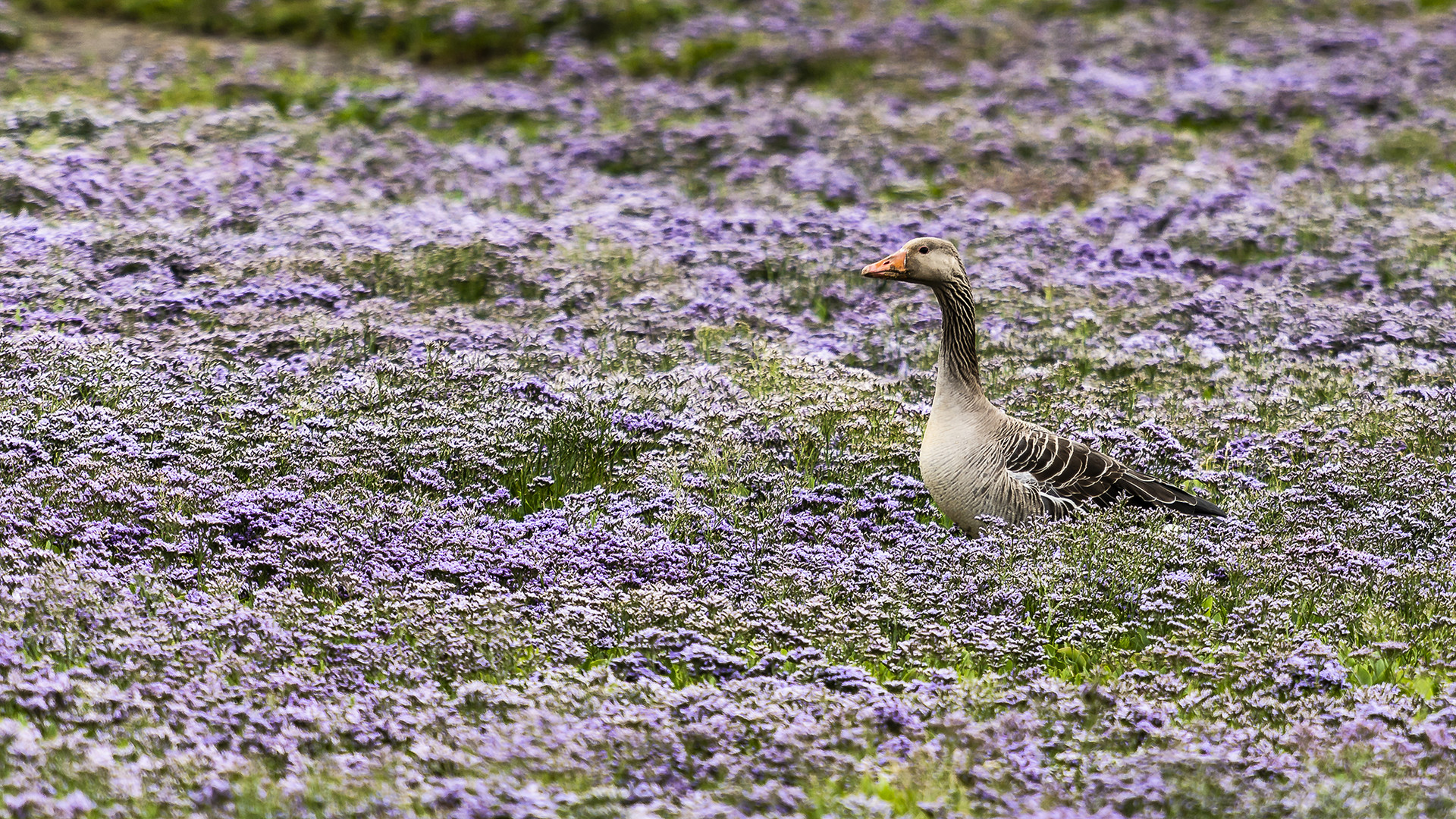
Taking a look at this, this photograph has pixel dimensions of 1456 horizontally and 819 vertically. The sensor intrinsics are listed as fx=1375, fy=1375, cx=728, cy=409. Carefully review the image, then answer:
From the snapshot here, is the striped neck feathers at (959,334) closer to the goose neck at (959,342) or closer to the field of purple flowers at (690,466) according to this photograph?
the goose neck at (959,342)

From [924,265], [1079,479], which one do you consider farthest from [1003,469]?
[924,265]

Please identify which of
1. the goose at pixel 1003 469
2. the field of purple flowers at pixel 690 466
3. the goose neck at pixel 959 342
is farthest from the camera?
the goose neck at pixel 959 342

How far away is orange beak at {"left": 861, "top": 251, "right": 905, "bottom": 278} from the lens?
27.4ft

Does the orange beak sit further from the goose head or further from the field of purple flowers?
the field of purple flowers

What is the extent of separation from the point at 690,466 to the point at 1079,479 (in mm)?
2354

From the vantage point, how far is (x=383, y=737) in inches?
219

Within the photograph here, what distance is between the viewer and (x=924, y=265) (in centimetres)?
836

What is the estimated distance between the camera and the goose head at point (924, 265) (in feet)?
27.4

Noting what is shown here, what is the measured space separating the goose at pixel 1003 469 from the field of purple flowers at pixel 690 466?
236mm

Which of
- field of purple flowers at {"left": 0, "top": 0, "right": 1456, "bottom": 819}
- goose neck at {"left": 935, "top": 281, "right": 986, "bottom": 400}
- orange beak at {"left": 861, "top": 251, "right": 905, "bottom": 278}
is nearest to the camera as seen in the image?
field of purple flowers at {"left": 0, "top": 0, "right": 1456, "bottom": 819}

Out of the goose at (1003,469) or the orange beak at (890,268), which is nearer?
the goose at (1003,469)

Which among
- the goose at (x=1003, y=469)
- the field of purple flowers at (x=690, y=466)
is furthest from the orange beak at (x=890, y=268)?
the field of purple flowers at (x=690, y=466)

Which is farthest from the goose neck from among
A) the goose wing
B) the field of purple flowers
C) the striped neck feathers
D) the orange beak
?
the field of purple flowers

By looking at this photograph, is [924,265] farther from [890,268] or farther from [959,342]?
[959,342]
